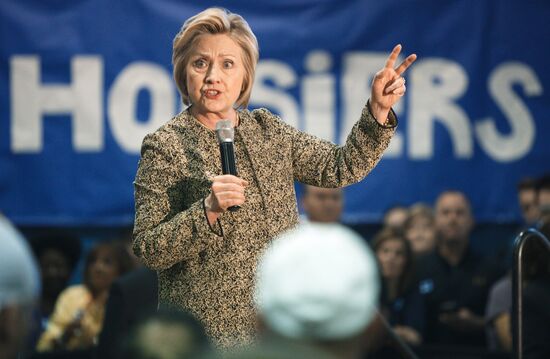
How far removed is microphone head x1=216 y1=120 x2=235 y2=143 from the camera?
237 centimetres

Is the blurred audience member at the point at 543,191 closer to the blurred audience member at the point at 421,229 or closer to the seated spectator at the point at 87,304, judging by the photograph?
the blurred audience member at the point at 421,229

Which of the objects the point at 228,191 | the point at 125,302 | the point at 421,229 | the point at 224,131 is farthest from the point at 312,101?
the point at 228,191

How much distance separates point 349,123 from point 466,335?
1.68 meters

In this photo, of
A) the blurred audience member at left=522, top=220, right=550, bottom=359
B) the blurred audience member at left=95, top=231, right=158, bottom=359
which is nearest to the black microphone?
the blurred audience member at left=95, top=231, right=158, bottom=359

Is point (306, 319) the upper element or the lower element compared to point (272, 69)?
lower

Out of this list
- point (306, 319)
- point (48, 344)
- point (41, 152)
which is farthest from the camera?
point (41, 152)

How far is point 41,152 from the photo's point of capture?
684 cm

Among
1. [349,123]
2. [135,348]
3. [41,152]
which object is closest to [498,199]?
[349,123]

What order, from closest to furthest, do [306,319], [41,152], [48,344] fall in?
1. [306,319]
2. [48,344]
3. [41,152]

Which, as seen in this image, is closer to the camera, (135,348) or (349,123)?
(135,348)

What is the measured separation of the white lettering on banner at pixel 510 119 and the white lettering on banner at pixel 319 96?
1.00m

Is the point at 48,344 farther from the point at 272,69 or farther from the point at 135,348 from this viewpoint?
the point at 135,348

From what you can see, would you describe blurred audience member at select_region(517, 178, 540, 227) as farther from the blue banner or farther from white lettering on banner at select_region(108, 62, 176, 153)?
white lettering on banner at select_region(108, 62, 176, 153)

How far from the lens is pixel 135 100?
6914 millimetres
